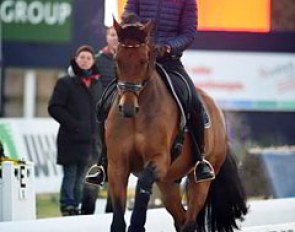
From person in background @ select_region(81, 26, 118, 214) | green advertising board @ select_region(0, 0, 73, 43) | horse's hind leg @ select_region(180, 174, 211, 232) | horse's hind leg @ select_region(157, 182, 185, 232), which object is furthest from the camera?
green advertising board @ select_region(0, 0, 73, 43)

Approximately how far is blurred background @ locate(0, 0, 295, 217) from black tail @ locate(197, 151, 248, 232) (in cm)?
740

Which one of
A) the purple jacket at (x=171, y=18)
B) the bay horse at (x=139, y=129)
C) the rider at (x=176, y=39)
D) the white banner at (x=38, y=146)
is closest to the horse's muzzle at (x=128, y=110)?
the bay horse at (x=139, y=129)

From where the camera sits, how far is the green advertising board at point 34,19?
18625 millimetres

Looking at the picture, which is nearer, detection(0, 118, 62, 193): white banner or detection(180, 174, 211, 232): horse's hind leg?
detection(180, 174, 211, 232): horse's hind leg

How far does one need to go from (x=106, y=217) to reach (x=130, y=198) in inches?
147

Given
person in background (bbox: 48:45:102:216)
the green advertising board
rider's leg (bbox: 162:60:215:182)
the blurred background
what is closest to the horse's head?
rider's leg (bbox: 162:60:215:182)

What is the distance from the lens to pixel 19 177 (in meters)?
8.53

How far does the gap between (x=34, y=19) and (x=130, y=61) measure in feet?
40.9

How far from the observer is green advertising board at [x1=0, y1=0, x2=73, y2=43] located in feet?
61.1

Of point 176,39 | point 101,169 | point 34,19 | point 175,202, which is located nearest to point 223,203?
point 175,202

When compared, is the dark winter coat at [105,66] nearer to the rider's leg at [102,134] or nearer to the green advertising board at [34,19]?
the rider's leg at [102,134]

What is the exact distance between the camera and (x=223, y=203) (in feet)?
28.5

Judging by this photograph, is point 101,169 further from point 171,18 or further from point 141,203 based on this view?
point 171,18

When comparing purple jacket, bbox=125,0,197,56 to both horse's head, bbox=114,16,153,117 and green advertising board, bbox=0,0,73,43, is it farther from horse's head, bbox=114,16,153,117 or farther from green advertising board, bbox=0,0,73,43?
green advertising board, bbox=0,0,73,43
